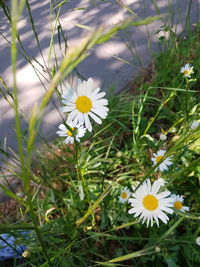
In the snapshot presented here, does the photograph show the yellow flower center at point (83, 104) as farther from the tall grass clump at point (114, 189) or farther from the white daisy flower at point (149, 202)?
the white daisy flower at point (149, 202)

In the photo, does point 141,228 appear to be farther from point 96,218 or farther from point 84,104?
point 84,104

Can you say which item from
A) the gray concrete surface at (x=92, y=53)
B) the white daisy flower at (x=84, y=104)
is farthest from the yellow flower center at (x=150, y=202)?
the gray concrete surface at (x=92, y=53)

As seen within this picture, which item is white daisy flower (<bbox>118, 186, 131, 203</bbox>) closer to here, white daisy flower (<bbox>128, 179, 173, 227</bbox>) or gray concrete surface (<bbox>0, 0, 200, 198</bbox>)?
white daisy flower (<bbox>128, 179, 173, 227</bbox>)

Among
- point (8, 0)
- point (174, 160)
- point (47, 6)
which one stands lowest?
point (174, 160)

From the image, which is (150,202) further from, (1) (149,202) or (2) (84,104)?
(2) (84,104)

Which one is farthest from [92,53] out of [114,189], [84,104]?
[84,104]

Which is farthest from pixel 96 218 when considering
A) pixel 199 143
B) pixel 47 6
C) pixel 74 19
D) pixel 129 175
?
pixel 47 6

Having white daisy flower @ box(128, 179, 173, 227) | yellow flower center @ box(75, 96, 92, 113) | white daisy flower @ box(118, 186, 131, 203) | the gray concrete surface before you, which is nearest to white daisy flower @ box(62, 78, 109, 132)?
yellow flower center @ box(75, 96, 92, 113)

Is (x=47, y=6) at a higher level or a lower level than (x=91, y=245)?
higher

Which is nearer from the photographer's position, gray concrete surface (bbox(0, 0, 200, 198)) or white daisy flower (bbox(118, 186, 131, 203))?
Answer: white daisy flower (bbox(118, 186, 131, 203))
